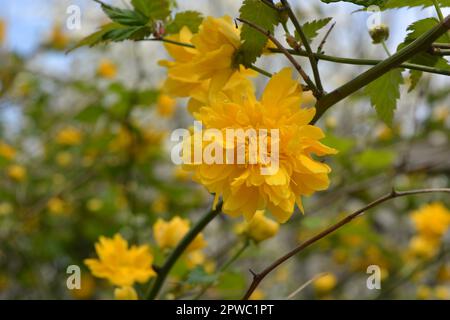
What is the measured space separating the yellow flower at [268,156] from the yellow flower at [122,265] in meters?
0.31

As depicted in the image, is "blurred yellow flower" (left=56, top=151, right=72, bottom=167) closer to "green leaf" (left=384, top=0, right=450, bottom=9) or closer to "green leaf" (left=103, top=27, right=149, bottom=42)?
"green leaf" (left=103, top=27, right=149, bottom=42)

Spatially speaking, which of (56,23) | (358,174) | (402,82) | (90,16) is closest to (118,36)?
(402,82)

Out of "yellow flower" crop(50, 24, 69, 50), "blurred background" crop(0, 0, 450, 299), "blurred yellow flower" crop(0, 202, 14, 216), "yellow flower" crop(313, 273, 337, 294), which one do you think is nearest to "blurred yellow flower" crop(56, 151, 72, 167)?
"blurred background" crop(0, 0, 450, 299)

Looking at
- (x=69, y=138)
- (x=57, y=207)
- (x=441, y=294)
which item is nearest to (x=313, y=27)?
(x=441, y=294)

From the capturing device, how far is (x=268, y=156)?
542 mm

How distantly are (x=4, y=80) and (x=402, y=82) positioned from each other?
2071 mm

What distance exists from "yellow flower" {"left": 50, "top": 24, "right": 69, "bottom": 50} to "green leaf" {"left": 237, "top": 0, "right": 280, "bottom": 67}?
8.05 feet

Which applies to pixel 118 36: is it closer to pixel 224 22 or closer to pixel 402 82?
pixel 224 22

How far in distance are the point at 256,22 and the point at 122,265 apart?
0.44 meters

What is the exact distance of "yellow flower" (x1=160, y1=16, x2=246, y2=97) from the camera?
61 centimetres

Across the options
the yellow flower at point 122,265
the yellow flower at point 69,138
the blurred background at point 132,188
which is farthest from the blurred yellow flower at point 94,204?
the yellow flower at point 122,265

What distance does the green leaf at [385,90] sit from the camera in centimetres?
63

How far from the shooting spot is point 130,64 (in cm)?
418

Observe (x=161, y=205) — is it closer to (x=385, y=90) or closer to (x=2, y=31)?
(x=2, y=31)
